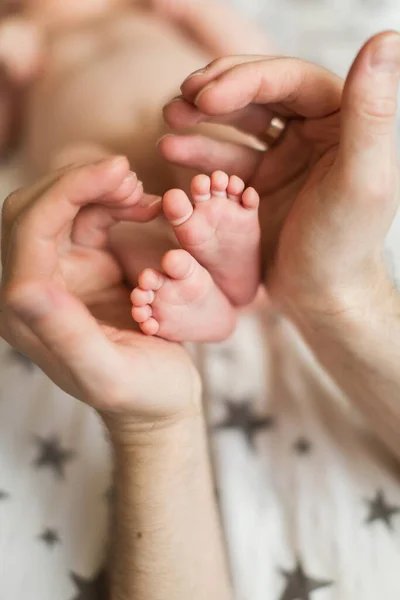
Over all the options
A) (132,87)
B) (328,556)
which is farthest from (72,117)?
(328,556)

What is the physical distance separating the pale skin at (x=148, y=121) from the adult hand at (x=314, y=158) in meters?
0.04

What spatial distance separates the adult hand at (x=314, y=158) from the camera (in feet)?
1.39

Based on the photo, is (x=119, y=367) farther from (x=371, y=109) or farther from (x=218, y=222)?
(x=371, y=109)

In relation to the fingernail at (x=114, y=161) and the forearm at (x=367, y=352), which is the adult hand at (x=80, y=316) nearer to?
the fingernail at (x=114, y=161)

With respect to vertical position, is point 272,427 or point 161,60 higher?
point 161,60

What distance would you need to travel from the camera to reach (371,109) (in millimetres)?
418

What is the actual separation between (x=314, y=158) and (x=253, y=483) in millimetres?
341

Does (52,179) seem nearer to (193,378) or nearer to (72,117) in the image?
(193,378)

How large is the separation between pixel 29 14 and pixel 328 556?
90 centimetres

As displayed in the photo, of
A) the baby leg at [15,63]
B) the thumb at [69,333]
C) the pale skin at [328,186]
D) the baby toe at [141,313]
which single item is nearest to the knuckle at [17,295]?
the thumb at [69,333]

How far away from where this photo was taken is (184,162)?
0.59 m

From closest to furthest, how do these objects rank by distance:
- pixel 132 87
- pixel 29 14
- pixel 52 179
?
1. pixel 52 179
2. pixel 132 87
3. pixel 29 14

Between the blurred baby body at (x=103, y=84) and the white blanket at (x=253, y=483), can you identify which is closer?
the white blanket at (x=253, y=483)

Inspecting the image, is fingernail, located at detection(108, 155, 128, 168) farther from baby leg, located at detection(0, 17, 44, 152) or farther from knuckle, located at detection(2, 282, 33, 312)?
baby leg, located at detection(0, 17, 44, 152)
